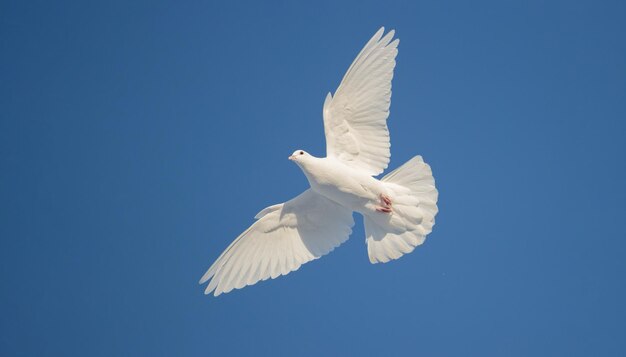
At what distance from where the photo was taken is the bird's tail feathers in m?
8.90

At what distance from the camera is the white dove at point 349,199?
876cm

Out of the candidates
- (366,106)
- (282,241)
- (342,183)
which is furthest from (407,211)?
(282,241)

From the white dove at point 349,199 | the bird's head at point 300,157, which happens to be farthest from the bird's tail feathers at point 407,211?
the bird's head at point 300,157

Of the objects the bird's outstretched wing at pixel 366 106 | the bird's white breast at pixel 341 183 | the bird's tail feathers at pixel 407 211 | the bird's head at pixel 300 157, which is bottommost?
the bird's tail feathers at pixel 407 211

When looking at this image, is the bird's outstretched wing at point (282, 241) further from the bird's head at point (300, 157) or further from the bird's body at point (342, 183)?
the bird's head at point (300, 157)

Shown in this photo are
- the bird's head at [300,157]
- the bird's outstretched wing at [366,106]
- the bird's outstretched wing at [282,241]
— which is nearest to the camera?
the bird's outstretched wing at [366,106]

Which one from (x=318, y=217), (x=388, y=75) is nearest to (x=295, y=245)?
(x=318, y=217)

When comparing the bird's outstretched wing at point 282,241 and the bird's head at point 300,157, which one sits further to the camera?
the bird's outstretched wing at point 282,241

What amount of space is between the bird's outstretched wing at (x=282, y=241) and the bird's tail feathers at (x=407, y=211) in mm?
616

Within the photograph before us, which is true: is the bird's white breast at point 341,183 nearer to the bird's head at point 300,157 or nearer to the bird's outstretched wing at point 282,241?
the bird's head at point 300,157

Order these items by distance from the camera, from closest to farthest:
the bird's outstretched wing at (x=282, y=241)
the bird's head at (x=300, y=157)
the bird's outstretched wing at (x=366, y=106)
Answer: the bird's outstretched wing at (x=366, y=106) → the bird's head at (x=300, y=157) → the bird's outstretched wing at (x=282, y=241)

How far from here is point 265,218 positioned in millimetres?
9172

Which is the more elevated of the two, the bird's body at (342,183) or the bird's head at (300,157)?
the bird's head at (300,157)

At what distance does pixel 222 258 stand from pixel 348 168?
2134 millimetres
